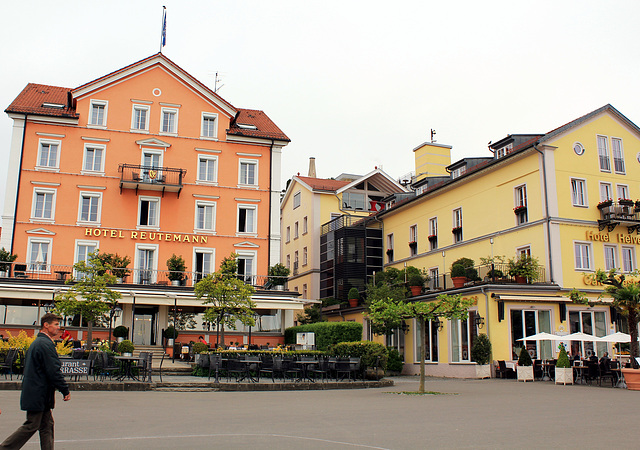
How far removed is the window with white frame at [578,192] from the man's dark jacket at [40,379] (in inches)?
981

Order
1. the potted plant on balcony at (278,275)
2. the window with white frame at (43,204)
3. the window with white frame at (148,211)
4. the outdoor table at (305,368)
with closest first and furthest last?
the outdoor table at (305,368), the window with white frame at (43,204), the potted plant on balcony at (278,275), the window with white frame at (148,211)

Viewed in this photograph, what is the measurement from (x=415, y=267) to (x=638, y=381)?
17.3m

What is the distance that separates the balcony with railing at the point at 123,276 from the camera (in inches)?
1187

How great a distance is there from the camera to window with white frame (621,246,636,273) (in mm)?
27844

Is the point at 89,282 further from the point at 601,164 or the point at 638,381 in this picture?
the point at 601,164

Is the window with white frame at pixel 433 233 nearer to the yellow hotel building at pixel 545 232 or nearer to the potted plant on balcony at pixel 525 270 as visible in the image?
the yellow hotel building at pixel 545 232

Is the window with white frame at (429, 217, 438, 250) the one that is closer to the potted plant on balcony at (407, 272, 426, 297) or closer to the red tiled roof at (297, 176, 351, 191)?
the potted plant on balcony at (407, 272, 426, 297)

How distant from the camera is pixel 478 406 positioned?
13.7 m

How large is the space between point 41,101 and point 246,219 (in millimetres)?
13450

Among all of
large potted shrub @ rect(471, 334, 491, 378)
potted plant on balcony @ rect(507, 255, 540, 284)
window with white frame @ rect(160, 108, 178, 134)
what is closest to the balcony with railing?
window with white frame @ rect(160, 108, 178, 134)

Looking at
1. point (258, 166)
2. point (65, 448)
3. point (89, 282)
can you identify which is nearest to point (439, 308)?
point (65, 448)

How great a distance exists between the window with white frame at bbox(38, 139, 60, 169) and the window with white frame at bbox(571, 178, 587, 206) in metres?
26.4

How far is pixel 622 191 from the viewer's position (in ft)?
94.4

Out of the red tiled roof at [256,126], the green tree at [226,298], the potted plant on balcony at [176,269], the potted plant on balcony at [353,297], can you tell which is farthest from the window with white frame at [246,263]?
the green tree at [226,298]
